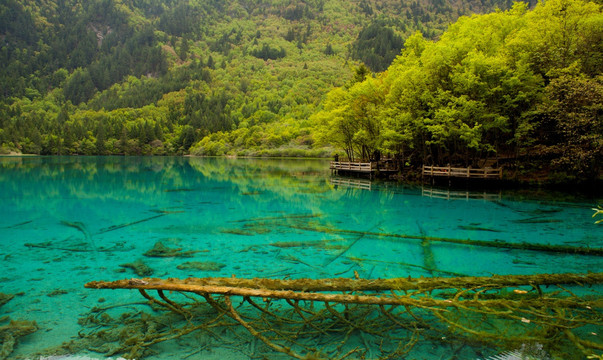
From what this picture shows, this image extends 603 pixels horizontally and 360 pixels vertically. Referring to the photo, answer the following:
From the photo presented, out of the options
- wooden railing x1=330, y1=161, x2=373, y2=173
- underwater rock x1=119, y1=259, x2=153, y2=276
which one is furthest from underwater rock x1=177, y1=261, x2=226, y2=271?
wooden railing x1=330, y1=161, x2=373, y2=173

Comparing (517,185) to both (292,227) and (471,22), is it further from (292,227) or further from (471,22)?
(292,227)

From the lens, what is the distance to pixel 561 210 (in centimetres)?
1714

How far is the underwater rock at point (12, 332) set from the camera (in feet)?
15.4

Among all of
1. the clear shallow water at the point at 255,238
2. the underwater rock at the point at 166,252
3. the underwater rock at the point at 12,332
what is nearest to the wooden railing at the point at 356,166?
the clear shallow water at the point at 255,238

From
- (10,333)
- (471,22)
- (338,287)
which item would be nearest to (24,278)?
(10,333)

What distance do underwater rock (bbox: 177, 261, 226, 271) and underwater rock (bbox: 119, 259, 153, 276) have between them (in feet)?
2.29

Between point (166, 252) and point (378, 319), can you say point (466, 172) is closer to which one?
point (166, 252)

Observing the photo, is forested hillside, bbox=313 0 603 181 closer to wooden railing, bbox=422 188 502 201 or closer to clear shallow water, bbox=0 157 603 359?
wooden railing, bbox=422 188 502 201

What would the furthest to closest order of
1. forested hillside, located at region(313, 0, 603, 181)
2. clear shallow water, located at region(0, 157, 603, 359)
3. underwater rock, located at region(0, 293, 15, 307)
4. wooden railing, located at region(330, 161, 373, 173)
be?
wooden railing, located at region(330, 161, 373, 173)
forested hillside, located at region(313, 0, 603, 181)
clear shallow water, located at region(0, 157, 603, 359)
underwater rock, located at region(0, 293, 15, 307)

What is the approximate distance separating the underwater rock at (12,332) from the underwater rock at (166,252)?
4.06m

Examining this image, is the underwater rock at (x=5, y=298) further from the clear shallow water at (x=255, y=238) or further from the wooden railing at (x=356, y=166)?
the wooden railing at (x=356, y=166)

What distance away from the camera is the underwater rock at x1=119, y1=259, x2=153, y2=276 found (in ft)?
26.3

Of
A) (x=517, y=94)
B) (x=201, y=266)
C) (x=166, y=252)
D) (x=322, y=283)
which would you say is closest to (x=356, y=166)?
(x=517, y=94)

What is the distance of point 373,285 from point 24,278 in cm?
769
